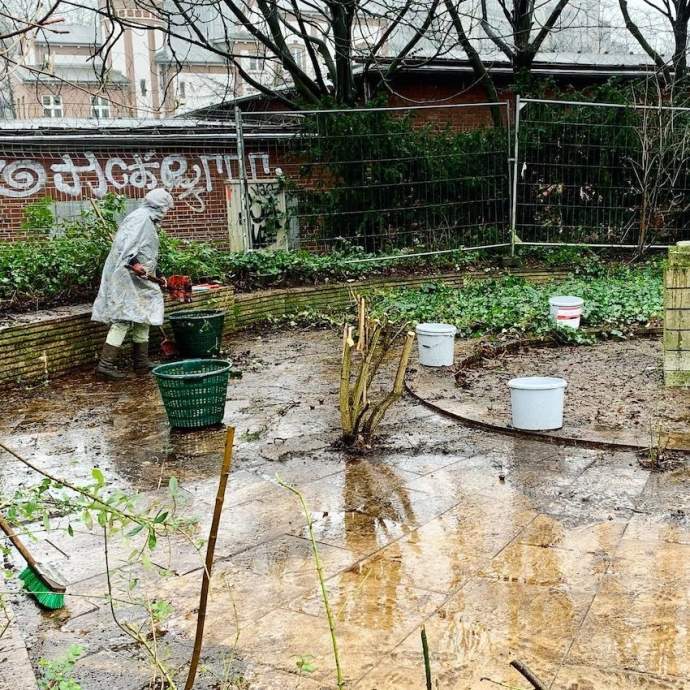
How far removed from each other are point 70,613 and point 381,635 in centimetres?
134

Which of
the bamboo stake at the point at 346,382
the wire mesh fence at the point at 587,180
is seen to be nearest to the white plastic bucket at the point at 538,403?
the bamboo stake at the point at 346,382

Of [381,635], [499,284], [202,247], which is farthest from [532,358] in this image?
[381,635]

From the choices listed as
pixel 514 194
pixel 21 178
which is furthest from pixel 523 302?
pixel 21 178

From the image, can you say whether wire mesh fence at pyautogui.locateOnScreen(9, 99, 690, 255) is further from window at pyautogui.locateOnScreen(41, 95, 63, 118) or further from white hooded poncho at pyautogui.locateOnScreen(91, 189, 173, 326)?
white hooded poncho at pyautogui.locateOnScreen(91, 189, 173, 326)

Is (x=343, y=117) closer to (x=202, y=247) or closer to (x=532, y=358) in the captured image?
(x=202, y=247)

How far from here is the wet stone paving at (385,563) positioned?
310 centimetres

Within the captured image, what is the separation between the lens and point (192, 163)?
646 inches

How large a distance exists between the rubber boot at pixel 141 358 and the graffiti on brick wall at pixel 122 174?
18.6ft

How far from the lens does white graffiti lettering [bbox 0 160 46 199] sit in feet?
48.3

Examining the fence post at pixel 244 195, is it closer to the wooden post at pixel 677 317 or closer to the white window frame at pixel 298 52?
the wooden post at pixel 677 317

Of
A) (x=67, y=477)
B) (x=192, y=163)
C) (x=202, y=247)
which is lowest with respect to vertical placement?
(x=67, y=477)

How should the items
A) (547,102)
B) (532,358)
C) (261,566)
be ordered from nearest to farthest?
(261,566), (532,358), (547,102)

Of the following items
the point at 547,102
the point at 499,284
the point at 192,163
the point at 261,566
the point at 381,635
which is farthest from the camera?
the point at 192,163

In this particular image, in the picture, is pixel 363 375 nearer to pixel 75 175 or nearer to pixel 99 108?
pixel 75 175
